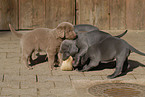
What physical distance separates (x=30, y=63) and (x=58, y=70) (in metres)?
0.72

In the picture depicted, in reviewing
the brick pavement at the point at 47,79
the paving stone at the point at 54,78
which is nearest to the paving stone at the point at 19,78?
the brick pavement at the point at 47,79

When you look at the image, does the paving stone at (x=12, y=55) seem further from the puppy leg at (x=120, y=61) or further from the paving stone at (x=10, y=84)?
the puppy leg at (x=120, y=61)

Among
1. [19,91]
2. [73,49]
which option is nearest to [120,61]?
[73,49]

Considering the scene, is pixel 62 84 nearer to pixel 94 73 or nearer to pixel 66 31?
pixel 94 73

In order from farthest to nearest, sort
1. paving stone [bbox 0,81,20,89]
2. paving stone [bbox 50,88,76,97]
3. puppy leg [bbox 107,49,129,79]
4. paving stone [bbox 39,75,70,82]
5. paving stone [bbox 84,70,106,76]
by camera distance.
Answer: paving stone [bbox 84,70,106,76]
puppy leg [bbox 107,49,129,79]
paving stone [bbox 39,75,70,82]
paving stone [bbox 0,81,20,89]
paving stone [bbox 50,88,76,97]

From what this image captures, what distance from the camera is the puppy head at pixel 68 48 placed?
20.9ft

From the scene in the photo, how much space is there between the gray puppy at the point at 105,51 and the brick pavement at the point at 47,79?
0.70ft

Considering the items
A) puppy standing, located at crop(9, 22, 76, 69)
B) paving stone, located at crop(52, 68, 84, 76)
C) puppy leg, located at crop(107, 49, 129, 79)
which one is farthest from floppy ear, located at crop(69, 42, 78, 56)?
puppy leg, located at crop(107, 49, 129, 79)

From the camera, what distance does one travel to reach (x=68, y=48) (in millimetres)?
6426

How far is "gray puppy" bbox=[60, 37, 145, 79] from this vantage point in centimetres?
616

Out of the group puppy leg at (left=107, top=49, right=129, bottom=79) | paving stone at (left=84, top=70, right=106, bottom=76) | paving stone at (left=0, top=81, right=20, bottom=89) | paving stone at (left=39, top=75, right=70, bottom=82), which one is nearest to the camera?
paving stone at (left=0, top=81, right=20, bottom=89)

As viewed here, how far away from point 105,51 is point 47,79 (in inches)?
46.4

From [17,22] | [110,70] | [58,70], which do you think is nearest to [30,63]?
[58,70]

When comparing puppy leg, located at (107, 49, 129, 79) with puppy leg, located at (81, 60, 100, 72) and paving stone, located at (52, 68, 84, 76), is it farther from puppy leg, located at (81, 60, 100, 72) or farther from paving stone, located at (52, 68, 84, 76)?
paving stone, located at (52, 68, 84, 76)
